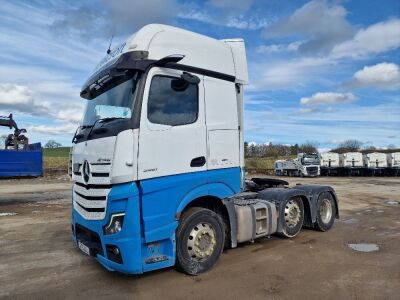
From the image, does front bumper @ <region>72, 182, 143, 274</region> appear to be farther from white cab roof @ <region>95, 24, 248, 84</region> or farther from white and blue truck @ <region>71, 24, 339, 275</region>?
white cab roof @ <region>95, 24, 248, 84</region>

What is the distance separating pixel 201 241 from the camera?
5.48 meters

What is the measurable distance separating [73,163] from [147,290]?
2.23 metres

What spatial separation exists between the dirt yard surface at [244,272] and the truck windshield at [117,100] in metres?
2.26

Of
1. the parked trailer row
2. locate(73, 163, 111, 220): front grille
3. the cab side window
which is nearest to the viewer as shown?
locate(73, 163, 111, 220): front grille

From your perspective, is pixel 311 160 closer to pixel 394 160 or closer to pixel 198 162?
pixel 394 160

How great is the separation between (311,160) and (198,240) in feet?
123

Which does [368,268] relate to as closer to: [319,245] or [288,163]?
[319,245]

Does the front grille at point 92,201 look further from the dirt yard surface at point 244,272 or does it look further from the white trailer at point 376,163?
the white trailer at point 376,163

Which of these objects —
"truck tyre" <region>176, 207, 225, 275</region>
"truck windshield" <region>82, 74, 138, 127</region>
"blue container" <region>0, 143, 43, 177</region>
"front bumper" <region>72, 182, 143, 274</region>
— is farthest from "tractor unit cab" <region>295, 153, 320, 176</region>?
"front bumper" <region>72, 182, 143, 274</region>

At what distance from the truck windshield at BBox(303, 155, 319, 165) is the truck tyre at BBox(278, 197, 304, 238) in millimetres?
33966

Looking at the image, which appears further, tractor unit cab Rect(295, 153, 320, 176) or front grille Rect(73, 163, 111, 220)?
tractor unit cab Rect(295, 153, 320, 176)

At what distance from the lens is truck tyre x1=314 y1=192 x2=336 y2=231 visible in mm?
8404

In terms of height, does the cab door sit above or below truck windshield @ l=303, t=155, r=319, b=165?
above

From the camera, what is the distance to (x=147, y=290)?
4.98 metres
